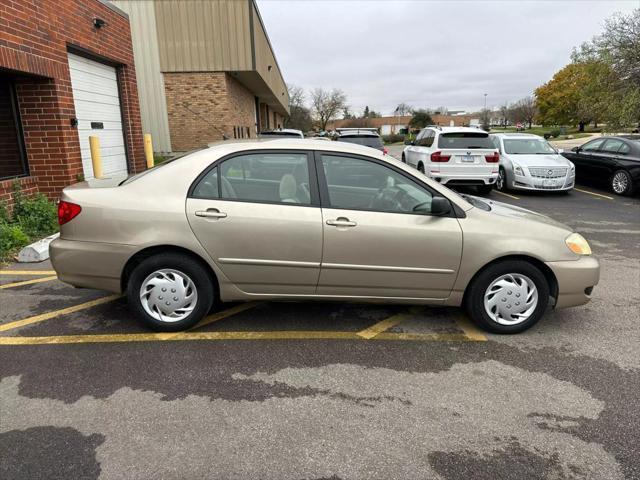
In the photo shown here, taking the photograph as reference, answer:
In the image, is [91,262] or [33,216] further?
[33,216]

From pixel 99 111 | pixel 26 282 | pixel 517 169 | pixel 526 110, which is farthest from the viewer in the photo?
pixel 526 110

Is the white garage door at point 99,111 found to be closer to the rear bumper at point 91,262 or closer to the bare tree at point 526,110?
the rear bumper at point 91,262

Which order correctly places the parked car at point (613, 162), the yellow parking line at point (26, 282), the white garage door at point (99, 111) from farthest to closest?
the parked car at point (613, 162) < the white garage door at point (99, 111) < the yellow parking line at point (26, 282)

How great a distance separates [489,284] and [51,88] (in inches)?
285

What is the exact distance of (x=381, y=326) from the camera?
→ 4.15 metres

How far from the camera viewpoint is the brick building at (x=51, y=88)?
6715 millimetres

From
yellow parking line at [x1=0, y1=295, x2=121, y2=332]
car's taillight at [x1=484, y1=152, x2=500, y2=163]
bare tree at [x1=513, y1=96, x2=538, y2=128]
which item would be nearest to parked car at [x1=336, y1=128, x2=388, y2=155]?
car's taillight at [x1=484, y1=152, x2=500, y2=163]

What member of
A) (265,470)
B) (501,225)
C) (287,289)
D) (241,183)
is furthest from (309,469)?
(501,225)

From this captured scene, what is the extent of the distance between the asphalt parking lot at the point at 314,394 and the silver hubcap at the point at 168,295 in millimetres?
207

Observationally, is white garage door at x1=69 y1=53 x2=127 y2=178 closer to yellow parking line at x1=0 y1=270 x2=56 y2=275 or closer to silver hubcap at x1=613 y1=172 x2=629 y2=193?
yellow parking line at x1=0 y1=270 x2=56 y2=275

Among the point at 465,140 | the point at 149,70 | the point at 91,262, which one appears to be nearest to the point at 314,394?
the point at 91,262

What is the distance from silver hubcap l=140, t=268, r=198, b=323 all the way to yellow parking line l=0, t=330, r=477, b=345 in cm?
17

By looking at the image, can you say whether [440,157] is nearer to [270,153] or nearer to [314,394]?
[270,153]

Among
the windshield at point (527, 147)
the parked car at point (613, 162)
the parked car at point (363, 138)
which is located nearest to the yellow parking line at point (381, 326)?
the parked car at point (363, 138)
